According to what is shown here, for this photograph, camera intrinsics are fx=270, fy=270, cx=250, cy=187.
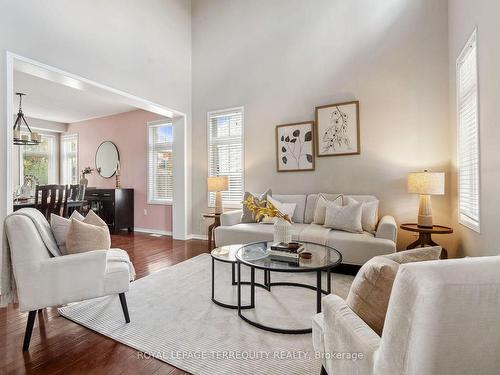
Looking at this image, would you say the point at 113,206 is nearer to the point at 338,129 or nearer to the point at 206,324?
the point at 206,324

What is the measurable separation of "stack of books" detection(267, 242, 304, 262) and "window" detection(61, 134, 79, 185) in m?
6.93

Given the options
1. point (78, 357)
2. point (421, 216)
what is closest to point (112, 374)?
point (78, 357)

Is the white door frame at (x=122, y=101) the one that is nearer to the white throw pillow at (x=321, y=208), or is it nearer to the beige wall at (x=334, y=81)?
the beige wall at (x=334, y=81)

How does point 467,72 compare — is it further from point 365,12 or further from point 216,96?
point 216,96

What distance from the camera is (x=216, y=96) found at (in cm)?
496

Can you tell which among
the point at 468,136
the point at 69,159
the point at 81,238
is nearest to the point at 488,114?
the point at 468,136

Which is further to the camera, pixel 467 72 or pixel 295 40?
pixel 295 40

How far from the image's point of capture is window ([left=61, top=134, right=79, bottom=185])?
7207 millimetres

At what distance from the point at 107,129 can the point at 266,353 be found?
650 centimetres

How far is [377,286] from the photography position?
995 mm

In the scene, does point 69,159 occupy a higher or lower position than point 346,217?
higher

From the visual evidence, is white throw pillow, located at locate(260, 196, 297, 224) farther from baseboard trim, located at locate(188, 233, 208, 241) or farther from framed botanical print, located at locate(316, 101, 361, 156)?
baseboard trim, located at locate(188, 233, 208, 241)

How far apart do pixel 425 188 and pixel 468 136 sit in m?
0.66

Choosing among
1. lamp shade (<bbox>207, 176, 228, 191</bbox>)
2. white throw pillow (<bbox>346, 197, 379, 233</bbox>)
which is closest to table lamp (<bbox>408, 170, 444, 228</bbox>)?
white throw pillow (<bbox>346, 197, 379, 233</bbox>)
